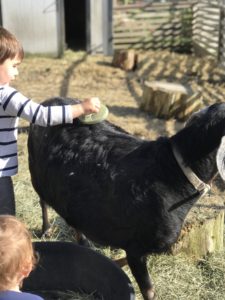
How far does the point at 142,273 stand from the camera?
10.9 ft

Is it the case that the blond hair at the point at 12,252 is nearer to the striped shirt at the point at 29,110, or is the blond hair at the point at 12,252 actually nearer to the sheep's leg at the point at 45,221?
the striped shirt at the point at 29,110

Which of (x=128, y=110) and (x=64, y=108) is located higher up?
(x=64, y=108)

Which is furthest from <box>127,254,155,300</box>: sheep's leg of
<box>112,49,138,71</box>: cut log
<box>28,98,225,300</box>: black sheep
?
<box>112,49,138,71</box>: cut log

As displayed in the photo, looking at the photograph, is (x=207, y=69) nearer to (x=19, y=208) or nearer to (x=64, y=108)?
(x=19, y=208)

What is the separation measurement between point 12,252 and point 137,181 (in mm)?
1151

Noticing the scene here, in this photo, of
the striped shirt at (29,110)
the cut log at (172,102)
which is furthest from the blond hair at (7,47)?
the cut log at (172,102)

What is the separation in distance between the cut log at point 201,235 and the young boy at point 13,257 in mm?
2071

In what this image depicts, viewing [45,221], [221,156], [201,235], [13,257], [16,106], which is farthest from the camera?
[45,221]

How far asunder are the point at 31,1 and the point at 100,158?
33.5ft

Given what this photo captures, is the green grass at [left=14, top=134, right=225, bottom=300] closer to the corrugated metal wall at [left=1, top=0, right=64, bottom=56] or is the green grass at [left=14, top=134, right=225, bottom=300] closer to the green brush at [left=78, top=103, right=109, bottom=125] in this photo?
the green brush at [left=78, top=103, right=109, bottom=125]

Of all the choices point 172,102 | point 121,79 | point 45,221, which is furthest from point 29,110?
point 121,79

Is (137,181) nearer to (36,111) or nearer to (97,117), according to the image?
(97,117)

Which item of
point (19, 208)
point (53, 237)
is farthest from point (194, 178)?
point (19, 208)

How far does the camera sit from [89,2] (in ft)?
43.4
